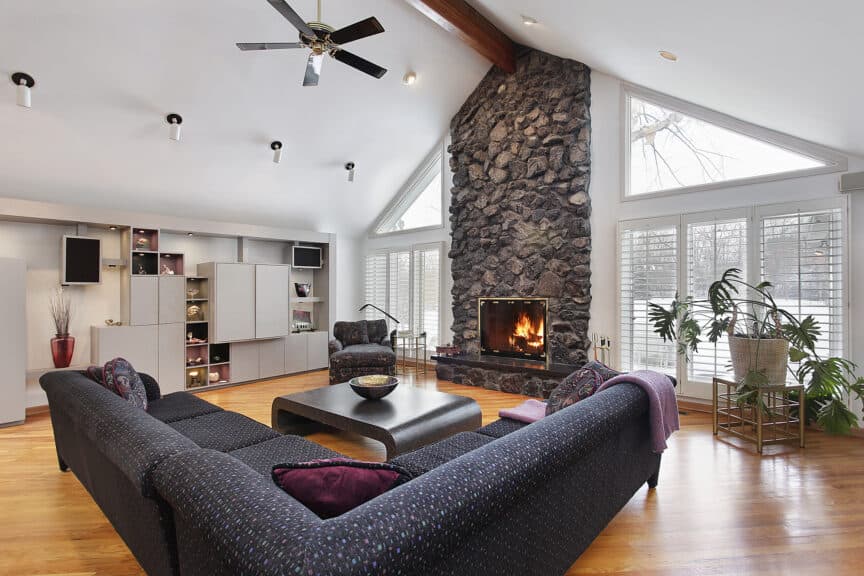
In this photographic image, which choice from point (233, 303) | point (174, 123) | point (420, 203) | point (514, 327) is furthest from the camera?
point (420, 203)

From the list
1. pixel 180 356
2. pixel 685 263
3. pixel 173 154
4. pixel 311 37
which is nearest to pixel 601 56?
pixel 685 263

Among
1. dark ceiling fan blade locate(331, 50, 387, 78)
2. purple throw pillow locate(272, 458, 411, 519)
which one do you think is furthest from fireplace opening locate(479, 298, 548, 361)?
purple throw pillow locate(272, 458, 411, 519)

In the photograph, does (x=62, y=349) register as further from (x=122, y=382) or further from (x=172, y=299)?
(x=122, y=382)

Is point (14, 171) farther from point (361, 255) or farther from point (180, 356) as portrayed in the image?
point (361, 255)

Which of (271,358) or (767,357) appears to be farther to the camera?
(271,358)

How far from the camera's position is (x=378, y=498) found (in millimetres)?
1117

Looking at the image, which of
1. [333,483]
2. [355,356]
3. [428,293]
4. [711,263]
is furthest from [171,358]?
[711,263]

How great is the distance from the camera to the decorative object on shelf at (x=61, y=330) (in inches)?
188

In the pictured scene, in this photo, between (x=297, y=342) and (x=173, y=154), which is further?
(x=297, y=342)

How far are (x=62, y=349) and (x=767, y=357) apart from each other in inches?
264

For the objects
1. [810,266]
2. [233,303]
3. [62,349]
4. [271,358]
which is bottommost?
[271,358]

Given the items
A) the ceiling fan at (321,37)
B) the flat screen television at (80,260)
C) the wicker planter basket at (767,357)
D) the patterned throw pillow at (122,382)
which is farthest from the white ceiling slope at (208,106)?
the wicker planter basket at (767,357)

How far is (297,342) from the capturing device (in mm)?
6609

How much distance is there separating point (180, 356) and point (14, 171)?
247cm
